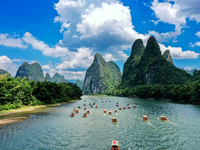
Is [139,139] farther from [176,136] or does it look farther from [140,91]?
[140,91]

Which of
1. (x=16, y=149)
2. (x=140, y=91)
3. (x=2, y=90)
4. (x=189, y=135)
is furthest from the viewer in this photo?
(x=140, y=91)

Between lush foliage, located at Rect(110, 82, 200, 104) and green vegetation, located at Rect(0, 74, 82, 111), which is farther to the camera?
lush foliage, located at Rect(110, 82, 200, 104)

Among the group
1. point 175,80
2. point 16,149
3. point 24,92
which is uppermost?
point 175,80

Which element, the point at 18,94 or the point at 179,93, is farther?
the point at 179,93

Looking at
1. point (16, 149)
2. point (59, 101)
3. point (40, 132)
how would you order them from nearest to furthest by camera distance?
point (16, 149) → point (40, 132) → point (59, 101)

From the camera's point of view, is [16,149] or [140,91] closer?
[16,149]

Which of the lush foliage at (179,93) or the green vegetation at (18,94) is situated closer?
the green vegetation at (18,94)

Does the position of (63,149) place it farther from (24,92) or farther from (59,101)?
(59,101)

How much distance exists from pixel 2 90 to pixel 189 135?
63.8 metres

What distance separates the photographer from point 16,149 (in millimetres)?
24469

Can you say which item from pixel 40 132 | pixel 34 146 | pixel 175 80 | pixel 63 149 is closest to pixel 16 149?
pixel 34 146

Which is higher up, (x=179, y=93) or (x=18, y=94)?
(x=179, y=93)

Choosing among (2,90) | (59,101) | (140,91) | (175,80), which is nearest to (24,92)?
(2,90)

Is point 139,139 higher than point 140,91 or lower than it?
lower
